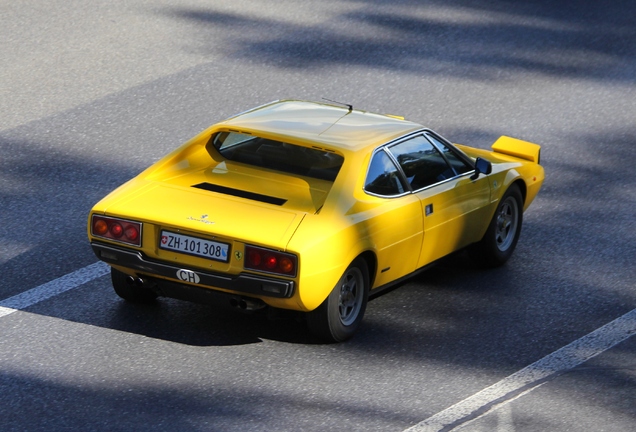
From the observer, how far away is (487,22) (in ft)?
52.0

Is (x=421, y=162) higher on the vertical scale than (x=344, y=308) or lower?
higher

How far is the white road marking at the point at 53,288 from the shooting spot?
803 centimetres

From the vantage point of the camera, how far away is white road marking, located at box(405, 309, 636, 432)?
6.76 metres

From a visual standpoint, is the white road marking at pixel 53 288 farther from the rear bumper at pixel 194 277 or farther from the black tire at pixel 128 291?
the rear bumper at pixel 194 277

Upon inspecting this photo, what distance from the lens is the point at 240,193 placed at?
7.63 m

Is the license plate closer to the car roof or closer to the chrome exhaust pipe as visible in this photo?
the chrome exhaust pipe

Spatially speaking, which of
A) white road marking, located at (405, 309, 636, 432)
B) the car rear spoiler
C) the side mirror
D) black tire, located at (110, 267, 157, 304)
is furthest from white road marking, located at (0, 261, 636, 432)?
the car rear spoiler

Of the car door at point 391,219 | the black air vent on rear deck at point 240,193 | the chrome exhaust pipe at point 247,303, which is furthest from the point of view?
the car door at point 391,219

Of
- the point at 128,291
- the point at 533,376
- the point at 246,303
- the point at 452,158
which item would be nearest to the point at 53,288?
the point at 128,291

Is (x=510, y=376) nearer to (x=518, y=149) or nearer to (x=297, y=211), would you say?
(x=297, y=211)

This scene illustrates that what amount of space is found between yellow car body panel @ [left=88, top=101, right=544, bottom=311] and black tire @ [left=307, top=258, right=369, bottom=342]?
118 millimetres

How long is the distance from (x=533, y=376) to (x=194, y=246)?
226 cm

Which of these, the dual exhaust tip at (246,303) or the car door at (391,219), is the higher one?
the car door at (391,219)

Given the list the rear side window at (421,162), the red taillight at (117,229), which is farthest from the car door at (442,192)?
the red taillight at (117,229)
